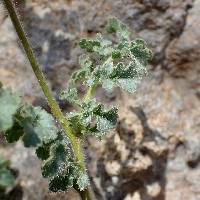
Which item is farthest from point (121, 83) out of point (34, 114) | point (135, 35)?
point (135, 35)

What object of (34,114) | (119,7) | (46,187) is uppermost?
(119,7)

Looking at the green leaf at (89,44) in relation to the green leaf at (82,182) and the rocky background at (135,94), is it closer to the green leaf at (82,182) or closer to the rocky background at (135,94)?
the rocky background at (135,94)

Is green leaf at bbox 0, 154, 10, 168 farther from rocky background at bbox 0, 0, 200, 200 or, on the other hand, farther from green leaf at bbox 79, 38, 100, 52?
green leaf at bbox 79, 38, 100, 52

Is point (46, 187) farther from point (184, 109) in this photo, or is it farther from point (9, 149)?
point (184, 109)

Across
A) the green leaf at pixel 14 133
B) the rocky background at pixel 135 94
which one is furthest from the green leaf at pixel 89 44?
the green leaf at pixel 14 133

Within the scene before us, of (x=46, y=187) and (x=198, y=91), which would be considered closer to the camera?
(x=46, y=187)
